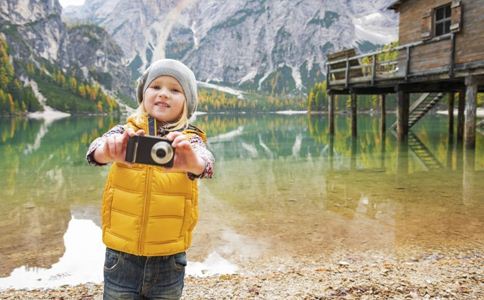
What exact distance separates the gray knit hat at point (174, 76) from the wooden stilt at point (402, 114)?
2299cm

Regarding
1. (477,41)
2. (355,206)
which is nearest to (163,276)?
(355,206)

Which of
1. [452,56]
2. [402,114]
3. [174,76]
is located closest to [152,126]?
[174,76]

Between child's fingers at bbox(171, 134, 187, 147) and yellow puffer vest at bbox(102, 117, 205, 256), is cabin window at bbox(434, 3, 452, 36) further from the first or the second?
child's fingers at bbox(171, 134, 187, 147)

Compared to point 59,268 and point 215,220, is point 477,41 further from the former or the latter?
point 59,268

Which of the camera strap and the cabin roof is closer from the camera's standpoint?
the camera strap

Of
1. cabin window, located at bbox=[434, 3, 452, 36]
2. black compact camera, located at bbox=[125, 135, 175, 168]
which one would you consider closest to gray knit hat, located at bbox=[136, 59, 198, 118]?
black compact camera, located at bbox=[125, 135, 175, 168]

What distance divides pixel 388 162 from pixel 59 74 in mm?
192627

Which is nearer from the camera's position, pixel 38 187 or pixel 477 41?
pixel 38 187

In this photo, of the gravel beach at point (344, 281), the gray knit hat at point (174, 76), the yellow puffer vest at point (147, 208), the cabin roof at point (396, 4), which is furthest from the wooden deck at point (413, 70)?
the yellow puffer vest at point (147, 208)

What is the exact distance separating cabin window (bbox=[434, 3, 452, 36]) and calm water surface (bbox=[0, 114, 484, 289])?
6157 mm

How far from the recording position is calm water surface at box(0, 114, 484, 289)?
23.0ft

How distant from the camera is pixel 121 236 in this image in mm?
2588

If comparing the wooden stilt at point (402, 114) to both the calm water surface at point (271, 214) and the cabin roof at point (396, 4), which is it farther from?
the calm water surface at point (271, 214)

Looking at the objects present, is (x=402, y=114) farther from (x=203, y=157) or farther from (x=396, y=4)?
(x=203, y=157)
